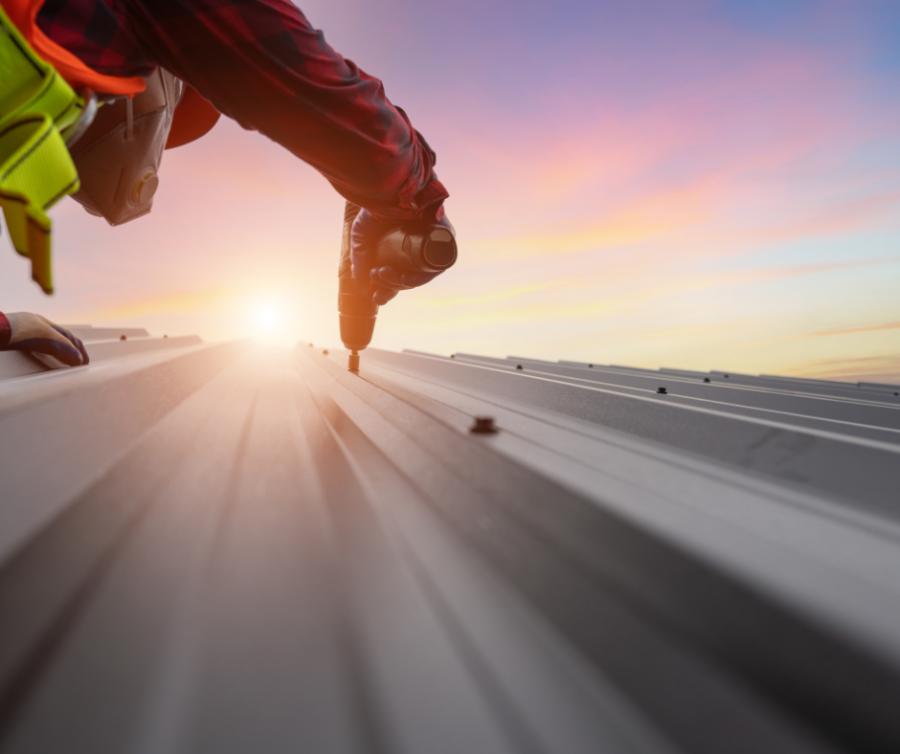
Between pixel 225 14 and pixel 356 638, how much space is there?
2.70 feet

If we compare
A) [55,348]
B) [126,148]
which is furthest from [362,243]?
[55,348]

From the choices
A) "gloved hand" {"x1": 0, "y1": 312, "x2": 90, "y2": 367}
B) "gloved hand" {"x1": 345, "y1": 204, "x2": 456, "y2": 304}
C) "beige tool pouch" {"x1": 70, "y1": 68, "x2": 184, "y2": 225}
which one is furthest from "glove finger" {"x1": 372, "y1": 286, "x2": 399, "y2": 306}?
"gloved hand" {"x1": 0, "y1": 312, "x2": 90, "y2": 367}

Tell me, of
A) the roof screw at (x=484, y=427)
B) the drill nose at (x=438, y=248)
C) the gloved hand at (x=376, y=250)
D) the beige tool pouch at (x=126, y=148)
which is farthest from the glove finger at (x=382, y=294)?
the roof screw at (x=484, y=427)

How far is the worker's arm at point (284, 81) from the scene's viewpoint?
2.23 ft

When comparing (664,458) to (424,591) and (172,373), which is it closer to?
(424,591)

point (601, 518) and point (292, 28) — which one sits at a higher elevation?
point (292, 28)

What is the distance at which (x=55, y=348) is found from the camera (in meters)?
1.11

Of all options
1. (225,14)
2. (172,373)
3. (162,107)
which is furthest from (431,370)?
(225,14)

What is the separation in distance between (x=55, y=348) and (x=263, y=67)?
33.4 inches

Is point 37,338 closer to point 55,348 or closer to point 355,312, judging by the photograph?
point 55,348

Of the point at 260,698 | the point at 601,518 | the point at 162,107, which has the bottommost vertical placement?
the point at 260,698

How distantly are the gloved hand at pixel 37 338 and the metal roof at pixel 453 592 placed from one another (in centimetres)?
54

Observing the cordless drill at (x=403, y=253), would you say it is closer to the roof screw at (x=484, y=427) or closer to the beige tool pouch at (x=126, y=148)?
the beige tool pouch at (x=126, y=148)

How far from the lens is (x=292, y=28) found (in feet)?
2.40
